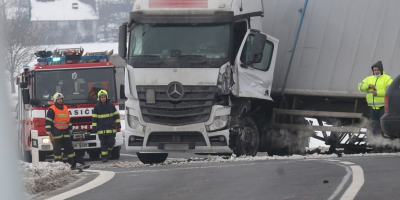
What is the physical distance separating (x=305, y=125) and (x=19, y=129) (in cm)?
857

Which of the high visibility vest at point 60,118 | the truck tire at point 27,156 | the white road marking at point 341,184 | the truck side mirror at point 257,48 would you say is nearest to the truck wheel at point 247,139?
the truck side mirror at point 257,48

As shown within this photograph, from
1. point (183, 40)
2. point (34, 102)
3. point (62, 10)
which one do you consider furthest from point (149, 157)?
point (62, 10)

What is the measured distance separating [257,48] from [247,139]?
1896 millimetres

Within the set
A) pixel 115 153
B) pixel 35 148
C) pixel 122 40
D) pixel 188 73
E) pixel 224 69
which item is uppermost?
pixel 122 40

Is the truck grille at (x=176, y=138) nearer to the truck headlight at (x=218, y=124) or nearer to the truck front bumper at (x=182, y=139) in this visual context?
the truck front bumper at (x=182, y=139)

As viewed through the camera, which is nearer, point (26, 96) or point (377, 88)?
point (377, 88)

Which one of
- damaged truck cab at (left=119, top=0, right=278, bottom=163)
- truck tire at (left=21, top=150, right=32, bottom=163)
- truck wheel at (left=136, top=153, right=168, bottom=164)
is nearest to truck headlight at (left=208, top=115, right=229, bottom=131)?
damaged truck cab at (left=119, top=0, right=278, bottom=163)

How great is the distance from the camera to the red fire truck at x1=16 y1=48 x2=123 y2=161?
734 inches

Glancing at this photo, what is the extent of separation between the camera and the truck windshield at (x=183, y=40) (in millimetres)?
14477

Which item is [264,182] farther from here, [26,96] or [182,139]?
[26,96]

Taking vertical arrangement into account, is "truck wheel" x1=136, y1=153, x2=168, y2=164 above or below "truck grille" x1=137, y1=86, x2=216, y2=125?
below

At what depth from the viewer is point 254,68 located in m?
15.3

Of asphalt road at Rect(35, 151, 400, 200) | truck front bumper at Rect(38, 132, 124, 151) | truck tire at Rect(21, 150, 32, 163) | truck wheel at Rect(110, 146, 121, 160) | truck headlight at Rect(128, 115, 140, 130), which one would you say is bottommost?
truck tire at Rect(21, 150, 32, 163)

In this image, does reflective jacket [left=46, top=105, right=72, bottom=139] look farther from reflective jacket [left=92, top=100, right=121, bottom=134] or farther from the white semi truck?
the white semi truck
